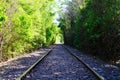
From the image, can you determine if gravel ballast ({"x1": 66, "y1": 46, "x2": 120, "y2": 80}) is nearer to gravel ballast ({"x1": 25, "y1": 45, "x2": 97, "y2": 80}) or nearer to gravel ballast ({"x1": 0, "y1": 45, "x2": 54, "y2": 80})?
gravel ballast ({"x1": 25, "y1": 45, "x2": 97, "y2": 80})

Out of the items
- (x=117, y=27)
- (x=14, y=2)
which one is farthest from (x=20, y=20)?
(x=117, y=27)

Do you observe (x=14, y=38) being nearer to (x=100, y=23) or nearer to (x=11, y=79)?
(x=100, y=23)

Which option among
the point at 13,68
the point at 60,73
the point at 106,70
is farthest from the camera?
the point at 13,68

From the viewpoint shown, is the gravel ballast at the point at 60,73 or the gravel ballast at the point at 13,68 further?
the gravel ballast at the point at 13,68

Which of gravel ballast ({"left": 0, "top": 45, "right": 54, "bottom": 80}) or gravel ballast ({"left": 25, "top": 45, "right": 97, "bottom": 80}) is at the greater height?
gravel ballast ({"left": 0, "top": 45, "right": 54, "bottom": 80})

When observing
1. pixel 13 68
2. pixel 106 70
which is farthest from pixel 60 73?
pixel 13 68

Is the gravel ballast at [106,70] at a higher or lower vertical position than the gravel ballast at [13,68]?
lower

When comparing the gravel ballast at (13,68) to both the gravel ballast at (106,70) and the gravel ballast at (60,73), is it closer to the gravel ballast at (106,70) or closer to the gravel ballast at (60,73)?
the gravel ballast at (60,73)

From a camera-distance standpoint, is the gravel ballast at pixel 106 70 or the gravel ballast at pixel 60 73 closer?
the gravel ballast at pixel 60 73

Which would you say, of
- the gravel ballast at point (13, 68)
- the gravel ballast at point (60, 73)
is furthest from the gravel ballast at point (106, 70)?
the gravel ballast at point (13, 68)

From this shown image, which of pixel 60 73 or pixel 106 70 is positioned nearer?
pixel 60 73

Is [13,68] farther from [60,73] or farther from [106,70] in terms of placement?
[106,70]

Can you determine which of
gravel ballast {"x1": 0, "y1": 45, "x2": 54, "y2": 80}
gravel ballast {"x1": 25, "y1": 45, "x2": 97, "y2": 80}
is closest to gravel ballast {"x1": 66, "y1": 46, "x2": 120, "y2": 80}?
gravel ballast {"x1": 25, "y1": 45, "x2": 97, "y2": 80}

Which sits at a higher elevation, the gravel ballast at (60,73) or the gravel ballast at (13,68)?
the gravel ballast at (13,68)
